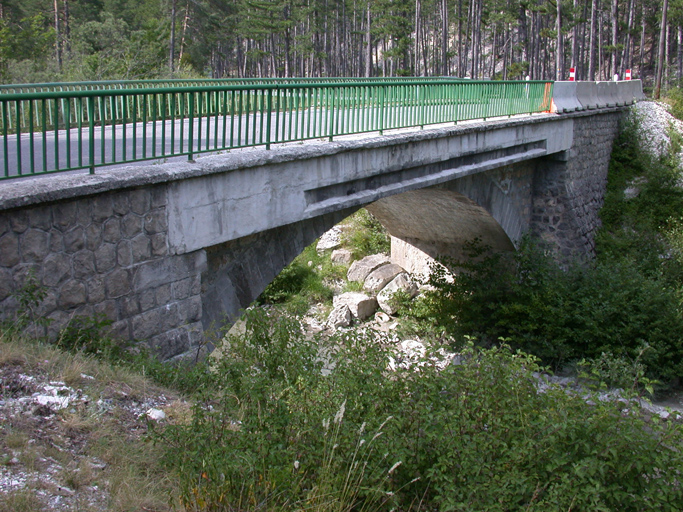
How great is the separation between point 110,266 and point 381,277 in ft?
38.9

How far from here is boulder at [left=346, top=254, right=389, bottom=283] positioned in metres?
16.8

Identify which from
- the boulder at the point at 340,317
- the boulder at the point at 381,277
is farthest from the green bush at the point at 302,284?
the boulder at the point at 340,317

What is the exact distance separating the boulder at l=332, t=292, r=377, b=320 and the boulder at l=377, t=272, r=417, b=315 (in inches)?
9.7

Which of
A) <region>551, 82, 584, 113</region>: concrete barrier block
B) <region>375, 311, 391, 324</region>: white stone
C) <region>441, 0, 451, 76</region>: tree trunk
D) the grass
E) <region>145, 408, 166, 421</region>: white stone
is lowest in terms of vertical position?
<region>375, 311, 391, 324</region>: white stone

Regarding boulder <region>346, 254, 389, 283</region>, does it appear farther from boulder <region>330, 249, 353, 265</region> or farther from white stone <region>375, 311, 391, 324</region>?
white stone <region>375, 311, 391, 324</region>

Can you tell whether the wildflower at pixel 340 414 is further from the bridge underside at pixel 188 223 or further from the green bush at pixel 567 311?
the green bush at pixel 567 311

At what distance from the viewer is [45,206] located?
4168 millimetres

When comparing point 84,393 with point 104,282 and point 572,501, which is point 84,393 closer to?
point 104,282

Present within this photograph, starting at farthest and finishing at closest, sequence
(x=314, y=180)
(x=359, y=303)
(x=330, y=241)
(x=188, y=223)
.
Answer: (x=330, y=241) → (x=359, y=303) → (x=314, y=180) → (x=188, y=223)

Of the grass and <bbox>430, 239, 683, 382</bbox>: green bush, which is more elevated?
the grass

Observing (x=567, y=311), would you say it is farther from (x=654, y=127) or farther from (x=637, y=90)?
(x=637, y=90)

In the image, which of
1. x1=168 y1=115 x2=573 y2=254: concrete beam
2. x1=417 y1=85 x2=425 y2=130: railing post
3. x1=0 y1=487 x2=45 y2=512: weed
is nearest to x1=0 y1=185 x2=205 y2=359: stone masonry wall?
x1=168 y1=115 x2=573 y2=254: concrete beam

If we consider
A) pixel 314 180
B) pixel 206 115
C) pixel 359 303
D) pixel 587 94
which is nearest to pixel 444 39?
pixel 587 94

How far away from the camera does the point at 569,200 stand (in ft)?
47.2
